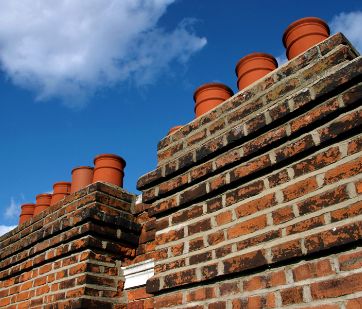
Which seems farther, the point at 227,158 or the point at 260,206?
the point at 227,158

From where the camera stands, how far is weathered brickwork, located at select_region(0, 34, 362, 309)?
64.7 inches

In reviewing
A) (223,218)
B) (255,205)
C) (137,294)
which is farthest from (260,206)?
(137,294)

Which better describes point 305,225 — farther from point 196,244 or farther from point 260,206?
point 196,244

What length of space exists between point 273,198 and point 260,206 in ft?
0.28

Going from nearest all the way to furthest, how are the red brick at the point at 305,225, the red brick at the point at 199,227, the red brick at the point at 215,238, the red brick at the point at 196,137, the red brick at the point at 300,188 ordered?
the red brick at the point at 305,225
the red brick at the point at 300,188
the red brick at the point at 215,238
the red brick at the point at 199,227
the red brick at the point at 196,137

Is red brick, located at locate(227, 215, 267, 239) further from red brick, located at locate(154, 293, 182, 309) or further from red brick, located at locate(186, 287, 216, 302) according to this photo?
red brick, located at locate(154, 293, 182, 309)

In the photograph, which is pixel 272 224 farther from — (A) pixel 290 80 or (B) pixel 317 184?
(A) pixel 290 80

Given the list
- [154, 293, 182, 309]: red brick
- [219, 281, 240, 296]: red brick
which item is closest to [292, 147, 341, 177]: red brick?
[219, 281, 240, 296]: red brick

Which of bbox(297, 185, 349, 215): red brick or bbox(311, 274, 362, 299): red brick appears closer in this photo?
bbox(311, 274, 362, 299): red brick

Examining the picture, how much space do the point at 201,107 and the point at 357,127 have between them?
1244 millimetres

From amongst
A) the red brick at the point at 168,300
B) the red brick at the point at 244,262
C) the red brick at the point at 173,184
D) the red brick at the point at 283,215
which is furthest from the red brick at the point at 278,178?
the red brick at the point at 168,300

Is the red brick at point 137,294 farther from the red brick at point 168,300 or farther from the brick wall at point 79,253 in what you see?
the red brick at point 168,300

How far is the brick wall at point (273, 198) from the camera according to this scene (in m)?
1.63

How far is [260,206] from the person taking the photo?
1.95 metres
